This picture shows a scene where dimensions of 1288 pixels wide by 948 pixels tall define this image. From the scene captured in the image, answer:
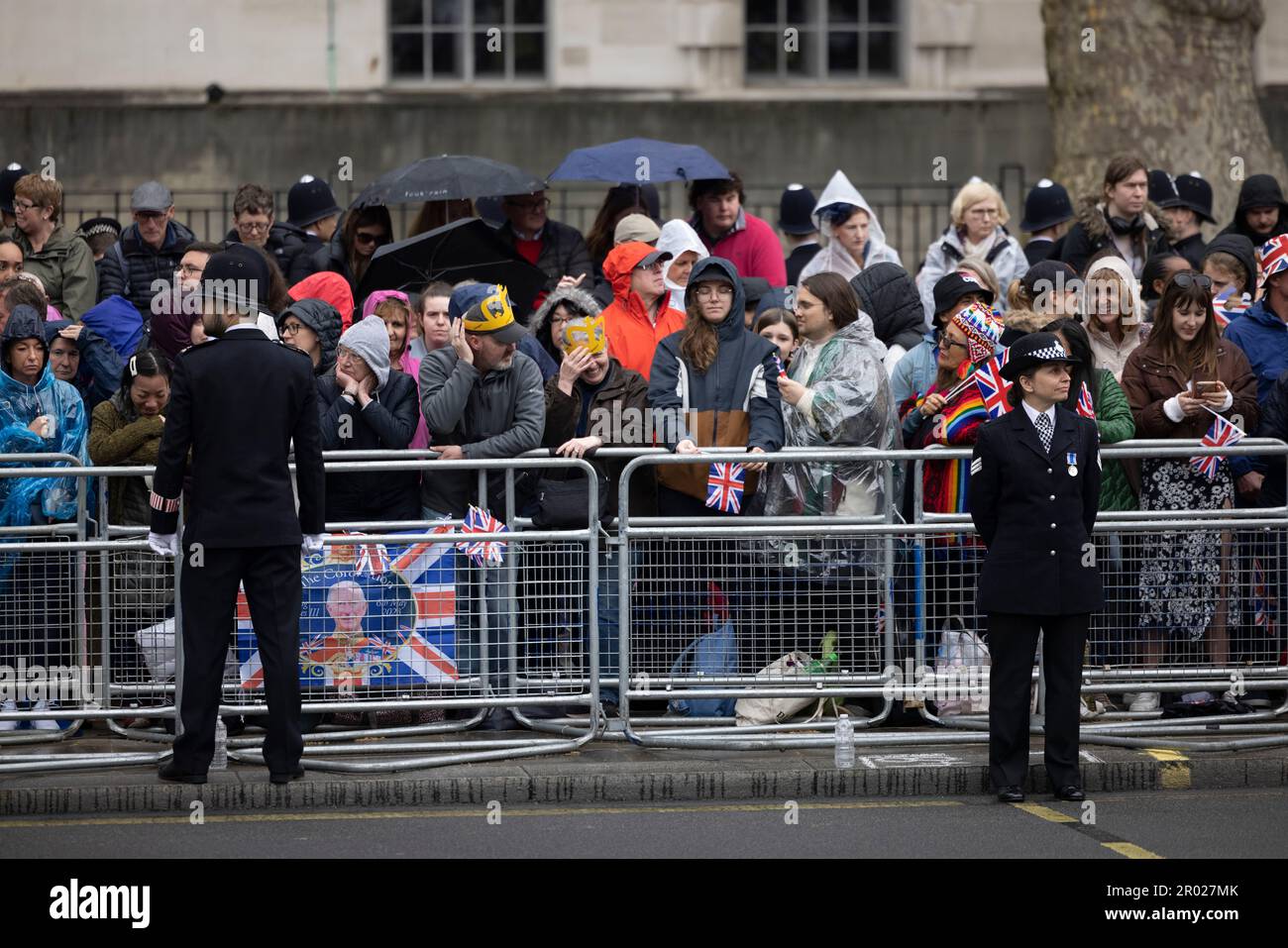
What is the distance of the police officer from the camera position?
9023mm

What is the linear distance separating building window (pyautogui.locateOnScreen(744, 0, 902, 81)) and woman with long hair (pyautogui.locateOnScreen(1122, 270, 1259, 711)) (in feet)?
41.0

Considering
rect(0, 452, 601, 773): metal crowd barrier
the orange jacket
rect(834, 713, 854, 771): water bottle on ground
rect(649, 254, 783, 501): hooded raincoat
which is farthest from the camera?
the orange jacket

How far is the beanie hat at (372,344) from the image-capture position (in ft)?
33.9

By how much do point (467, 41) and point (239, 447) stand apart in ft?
46.8

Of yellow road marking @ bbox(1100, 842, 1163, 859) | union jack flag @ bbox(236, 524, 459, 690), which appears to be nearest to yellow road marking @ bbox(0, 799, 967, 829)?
union jack flag @ bbox(236, 524, 459, 690)

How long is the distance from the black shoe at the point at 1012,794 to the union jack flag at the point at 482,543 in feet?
8.54

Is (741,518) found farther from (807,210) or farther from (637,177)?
(807,210)

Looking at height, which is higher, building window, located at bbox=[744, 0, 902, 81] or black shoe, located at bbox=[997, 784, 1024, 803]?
building window, located at bbox=[744, 0, 902, 81]

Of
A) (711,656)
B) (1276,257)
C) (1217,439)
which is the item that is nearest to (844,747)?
(711,656)

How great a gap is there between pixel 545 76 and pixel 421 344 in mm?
11606

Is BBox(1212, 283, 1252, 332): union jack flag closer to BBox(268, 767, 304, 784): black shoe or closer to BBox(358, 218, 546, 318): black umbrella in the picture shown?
BBox(358, 218, 546, 318): black umbrella

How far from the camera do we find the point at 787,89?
22.7 meters
